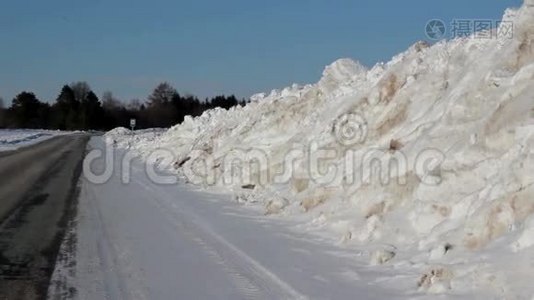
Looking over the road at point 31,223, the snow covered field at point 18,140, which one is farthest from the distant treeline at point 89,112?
the road at point 31,223

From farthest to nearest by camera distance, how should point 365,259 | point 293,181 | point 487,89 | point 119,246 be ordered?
point 293,181
point 487,89
point 119,246
point 365,259

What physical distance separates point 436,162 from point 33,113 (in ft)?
388

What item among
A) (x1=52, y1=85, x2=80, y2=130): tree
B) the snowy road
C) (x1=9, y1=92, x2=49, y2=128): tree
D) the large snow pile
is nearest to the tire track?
the snowy road

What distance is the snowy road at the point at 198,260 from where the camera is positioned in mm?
7246

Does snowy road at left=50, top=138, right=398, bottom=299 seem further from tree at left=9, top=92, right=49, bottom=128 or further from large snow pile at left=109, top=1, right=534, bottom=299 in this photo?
tree at left=9, top=92, right=49, bottom=128

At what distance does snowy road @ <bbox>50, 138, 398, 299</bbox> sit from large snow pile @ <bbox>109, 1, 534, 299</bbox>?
62cm

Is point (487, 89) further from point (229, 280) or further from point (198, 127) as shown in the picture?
point (198, 127)

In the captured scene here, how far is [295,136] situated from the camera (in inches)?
712

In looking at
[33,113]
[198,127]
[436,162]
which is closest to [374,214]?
[436,162]

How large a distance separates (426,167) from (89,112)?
108 meters

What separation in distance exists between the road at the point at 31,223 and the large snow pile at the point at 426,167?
159 inches

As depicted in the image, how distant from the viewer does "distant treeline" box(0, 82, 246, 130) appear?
108 metres

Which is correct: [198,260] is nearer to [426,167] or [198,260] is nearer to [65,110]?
[426,167]

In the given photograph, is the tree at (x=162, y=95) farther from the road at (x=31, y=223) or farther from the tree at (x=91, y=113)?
the road at (x=31, y=223)
